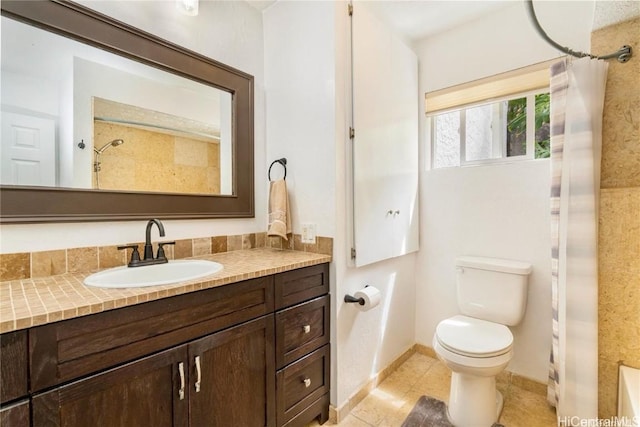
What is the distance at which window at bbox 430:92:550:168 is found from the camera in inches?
73.8

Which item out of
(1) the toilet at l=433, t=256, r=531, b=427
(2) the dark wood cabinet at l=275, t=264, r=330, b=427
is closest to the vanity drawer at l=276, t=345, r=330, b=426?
(2) the dark wood cabinet at l=275, t=264, r=330, b=427

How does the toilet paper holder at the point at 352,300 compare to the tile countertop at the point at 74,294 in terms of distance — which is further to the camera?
the toilet paper holder at the point at 352,300

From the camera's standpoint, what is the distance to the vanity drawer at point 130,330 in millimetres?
769

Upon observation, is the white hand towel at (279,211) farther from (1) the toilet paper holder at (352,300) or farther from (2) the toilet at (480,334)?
(2) the toilet at (480,334)

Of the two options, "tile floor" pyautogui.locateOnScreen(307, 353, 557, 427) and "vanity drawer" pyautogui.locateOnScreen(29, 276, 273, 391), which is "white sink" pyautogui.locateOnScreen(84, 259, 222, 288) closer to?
"vanity drawer" pyautogui.locateOnScreen(29, 276, 273, 391)

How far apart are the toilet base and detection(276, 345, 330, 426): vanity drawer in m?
0.70

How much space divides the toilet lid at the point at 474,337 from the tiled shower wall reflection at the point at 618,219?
0.39 m

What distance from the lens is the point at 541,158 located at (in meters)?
1.83

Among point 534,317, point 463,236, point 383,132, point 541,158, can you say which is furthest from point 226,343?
point 541,158

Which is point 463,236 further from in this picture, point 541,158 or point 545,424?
point 545,424

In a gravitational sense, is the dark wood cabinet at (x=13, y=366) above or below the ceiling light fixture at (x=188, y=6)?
below

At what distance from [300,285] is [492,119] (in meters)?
1.78

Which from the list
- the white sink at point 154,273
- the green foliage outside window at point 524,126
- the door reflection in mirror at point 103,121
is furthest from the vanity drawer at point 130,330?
the green foliage outside window at point 524,126

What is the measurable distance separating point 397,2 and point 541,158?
1.34 meters
